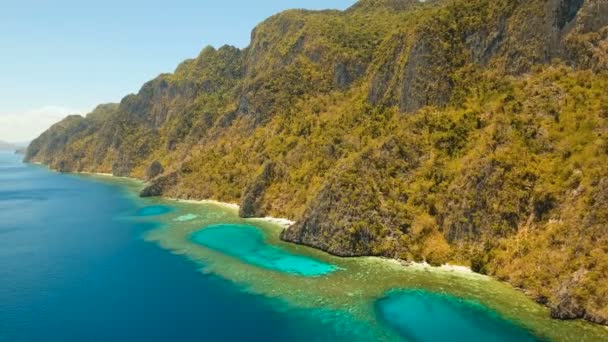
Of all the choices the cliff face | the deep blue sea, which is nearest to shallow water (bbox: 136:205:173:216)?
the cliff face

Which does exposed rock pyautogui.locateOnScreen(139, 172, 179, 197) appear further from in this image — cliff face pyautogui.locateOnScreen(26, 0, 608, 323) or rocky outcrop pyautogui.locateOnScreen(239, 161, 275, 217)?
rocky outcrop pyautogui.locateOnScreen(239, 161, 275, 217)

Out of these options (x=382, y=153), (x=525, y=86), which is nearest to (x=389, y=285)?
(x=382, y=153)

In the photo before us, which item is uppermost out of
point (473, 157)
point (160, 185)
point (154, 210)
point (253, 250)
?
point (473, 157)

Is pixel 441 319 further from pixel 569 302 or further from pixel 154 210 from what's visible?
pixel 154 210

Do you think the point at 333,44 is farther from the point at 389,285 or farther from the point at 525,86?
the point at 389,285

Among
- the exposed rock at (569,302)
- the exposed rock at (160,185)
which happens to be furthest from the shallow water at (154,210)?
the exposed rock at (569,302)

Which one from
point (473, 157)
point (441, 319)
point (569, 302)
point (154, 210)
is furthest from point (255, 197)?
point (569, 302)

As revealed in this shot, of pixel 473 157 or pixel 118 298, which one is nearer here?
pixel 118 298
